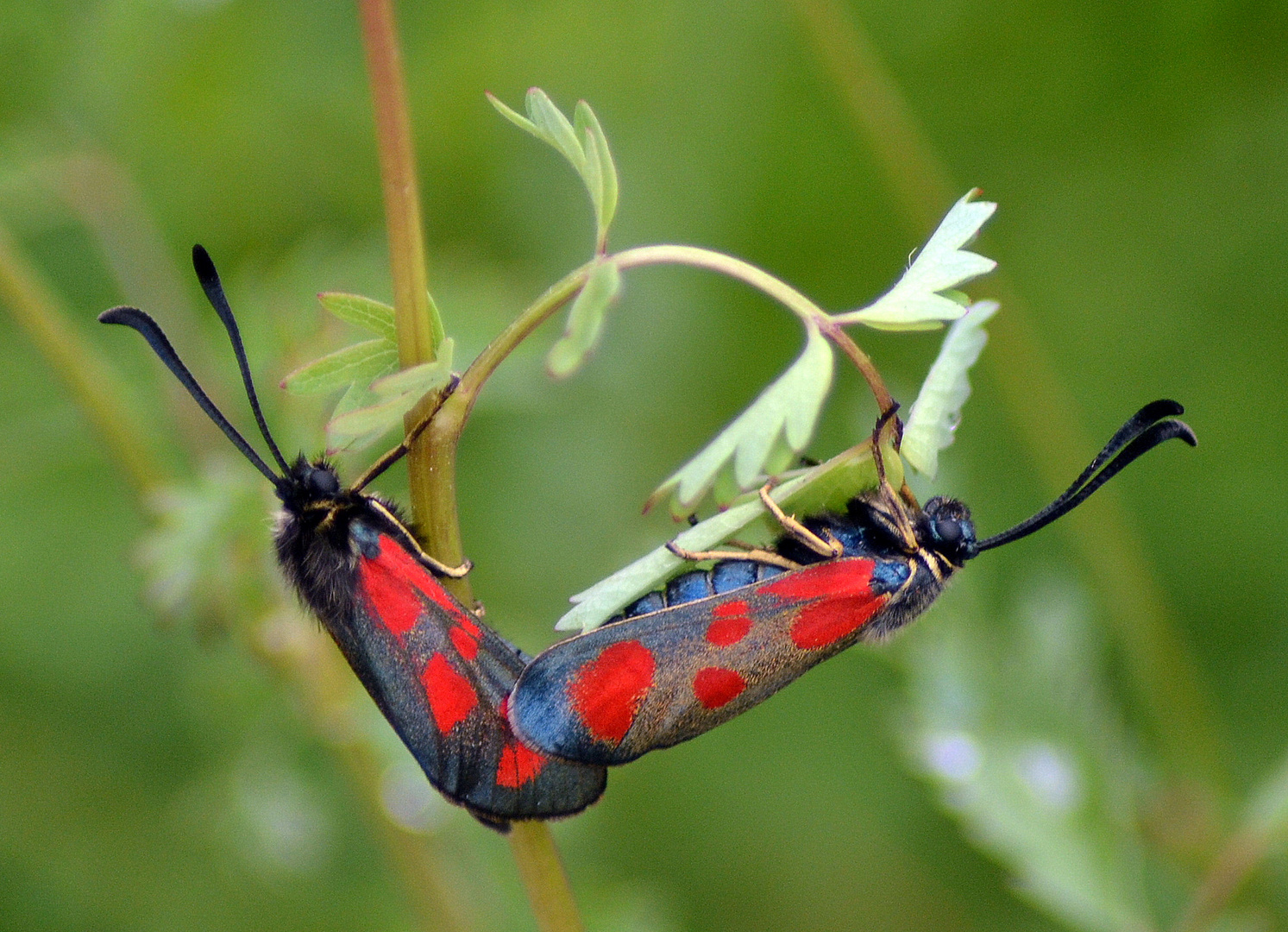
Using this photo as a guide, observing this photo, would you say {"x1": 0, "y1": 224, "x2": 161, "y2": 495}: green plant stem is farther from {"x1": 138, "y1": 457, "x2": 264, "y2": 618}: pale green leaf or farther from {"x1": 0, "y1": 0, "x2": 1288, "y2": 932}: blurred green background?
{"x1": 0, "y1": 0, "x2": 1288, "y2": 932}: blurred green background

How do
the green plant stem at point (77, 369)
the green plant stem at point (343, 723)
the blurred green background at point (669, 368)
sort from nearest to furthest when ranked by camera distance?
1. the green plant stem at point (77, 369)
2. the green plant stem at point (343, 723)
3. the blurred green background at point (669, 368)

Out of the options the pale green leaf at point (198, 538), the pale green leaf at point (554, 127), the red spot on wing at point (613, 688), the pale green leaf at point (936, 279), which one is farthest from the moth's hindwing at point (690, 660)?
the pale green leaf at point (198, 538)

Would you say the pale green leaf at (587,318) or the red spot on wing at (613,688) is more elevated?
the pale green leaf at (587,318)

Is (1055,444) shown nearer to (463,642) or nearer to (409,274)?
(463,642)

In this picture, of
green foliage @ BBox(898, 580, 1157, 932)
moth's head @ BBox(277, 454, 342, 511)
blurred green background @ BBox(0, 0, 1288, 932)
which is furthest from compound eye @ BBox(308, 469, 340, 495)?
green foliage @ BBox(898, 580, 1157, 932)

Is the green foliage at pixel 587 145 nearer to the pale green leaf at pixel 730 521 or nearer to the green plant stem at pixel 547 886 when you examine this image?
the pale green leaf at pixel 730 521

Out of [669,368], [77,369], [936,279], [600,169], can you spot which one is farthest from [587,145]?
[669,368]

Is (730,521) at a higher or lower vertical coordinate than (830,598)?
higher
